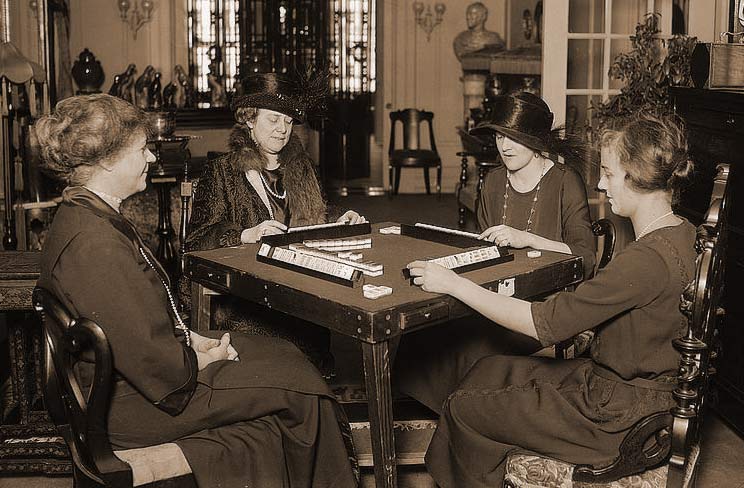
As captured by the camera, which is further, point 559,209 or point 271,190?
point 271,190

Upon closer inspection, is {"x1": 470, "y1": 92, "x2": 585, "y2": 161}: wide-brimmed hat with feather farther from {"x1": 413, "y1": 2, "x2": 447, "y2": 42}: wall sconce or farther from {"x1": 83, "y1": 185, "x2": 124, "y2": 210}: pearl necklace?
{"x1": 413, "y1": 2, "x2": 447, "y2": 42}: wall sconce

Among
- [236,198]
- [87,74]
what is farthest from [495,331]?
[87,74]

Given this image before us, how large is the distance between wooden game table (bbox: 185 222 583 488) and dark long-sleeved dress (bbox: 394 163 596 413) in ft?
1.46

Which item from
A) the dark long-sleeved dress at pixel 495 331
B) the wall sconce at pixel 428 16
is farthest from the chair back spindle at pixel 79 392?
the wall sconce at pixel 428 16

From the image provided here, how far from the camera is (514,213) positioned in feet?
13.1

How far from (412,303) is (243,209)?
4.89 ft

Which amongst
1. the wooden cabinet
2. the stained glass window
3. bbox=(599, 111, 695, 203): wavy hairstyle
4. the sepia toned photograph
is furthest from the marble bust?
bbox=(599, 111, 695, 203): wavy hairstyle

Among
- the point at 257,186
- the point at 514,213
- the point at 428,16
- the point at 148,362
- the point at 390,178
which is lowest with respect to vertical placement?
the point at 390,178

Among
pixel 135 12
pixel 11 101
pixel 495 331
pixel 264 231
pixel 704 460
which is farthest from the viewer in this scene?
pixel 135 12

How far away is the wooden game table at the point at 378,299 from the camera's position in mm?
2648

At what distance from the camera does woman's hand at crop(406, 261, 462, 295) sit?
2766mm

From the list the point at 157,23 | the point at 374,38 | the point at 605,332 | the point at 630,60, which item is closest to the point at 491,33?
the point at 374,38

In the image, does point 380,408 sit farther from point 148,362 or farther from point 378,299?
point 148,362

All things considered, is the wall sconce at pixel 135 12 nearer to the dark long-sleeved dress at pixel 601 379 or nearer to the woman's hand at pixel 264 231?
the woman's hand at pixel 264 231
